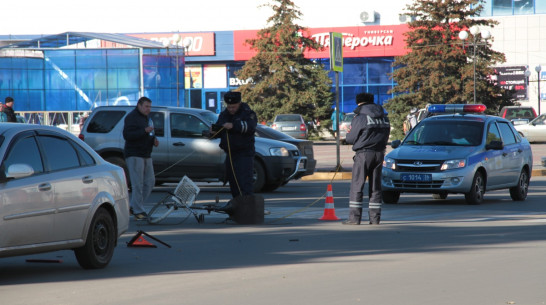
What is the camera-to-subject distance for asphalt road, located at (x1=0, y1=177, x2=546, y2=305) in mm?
7352

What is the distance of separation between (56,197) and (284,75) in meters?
53.1

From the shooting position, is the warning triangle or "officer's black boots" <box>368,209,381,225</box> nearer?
the warning triangle

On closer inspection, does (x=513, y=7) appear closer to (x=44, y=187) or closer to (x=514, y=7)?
(x=514, y=7)

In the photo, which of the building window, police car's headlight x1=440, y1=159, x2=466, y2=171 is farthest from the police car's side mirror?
the building window

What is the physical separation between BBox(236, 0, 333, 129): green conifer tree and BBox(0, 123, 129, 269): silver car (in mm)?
51683

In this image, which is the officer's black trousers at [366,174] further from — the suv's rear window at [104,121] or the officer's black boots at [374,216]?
the suv's rear window at [104,121]

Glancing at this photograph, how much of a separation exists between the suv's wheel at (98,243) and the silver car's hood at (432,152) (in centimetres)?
841

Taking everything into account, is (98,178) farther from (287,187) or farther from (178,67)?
(178,67)

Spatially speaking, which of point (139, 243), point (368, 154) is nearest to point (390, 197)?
point (368, 154)

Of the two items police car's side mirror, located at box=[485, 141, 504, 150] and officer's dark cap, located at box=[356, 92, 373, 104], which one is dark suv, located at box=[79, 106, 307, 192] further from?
officer's dark cap, located at box=[356, 92, 373, 104]

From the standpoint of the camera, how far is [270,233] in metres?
12.2

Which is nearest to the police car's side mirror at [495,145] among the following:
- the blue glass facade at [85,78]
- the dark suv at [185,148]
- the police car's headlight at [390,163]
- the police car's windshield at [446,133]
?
the police car's windshield at [446,133]

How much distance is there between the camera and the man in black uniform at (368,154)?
13.0 meters

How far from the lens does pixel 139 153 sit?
562 inches
